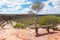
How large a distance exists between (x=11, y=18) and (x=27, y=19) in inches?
53.8

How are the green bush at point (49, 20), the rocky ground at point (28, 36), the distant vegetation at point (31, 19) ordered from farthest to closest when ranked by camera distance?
the distant vegetation at point (31, 19), the green bush at point (49, 20), the rocky ground at point (28, 36)

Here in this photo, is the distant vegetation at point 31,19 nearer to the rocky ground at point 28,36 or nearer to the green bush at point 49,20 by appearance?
the green bush at point 49,20

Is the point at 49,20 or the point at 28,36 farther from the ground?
the point at 28,36

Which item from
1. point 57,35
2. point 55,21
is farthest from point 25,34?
point 55,21

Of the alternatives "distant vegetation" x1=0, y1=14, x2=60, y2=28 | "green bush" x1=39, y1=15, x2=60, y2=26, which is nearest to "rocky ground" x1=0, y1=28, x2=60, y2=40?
"green bush" x1=39, y1=15, x2=60, y2=26

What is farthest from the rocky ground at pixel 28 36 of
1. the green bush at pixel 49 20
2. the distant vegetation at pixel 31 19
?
the distant vegetation at pixel 31 19

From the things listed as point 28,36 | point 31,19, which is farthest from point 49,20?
point 28,36

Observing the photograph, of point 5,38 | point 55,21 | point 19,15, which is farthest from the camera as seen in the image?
point 19,15

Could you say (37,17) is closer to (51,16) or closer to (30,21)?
(30,21)

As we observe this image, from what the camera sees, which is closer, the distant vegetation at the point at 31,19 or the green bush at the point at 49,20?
the green bush at the point at 49,20

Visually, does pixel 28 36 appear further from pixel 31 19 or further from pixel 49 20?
pixel 31 19

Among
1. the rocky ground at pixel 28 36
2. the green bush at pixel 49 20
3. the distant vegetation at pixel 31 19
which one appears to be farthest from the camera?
the distant vegetation at pixel 31 19

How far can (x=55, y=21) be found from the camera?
12.1 m

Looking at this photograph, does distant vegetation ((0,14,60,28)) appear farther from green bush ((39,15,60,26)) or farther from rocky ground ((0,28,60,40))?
rocky ground ((0,28,60,40))
